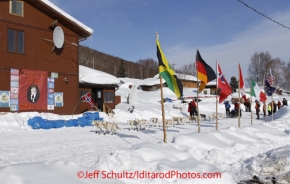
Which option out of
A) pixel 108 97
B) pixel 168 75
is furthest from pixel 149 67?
pixel 168 75

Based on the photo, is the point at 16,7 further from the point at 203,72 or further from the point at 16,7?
the point at 203,72

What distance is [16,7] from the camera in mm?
19500

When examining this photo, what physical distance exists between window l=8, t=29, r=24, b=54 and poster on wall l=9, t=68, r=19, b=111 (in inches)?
54.2

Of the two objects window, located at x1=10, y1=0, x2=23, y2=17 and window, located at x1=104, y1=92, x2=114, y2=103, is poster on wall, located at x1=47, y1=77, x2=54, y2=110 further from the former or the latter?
window, located at x1=104, y1=92, x2=114, y2=103

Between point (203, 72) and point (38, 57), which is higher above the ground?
point (38, 57)

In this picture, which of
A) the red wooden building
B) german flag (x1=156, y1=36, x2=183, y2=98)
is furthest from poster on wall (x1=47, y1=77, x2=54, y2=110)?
german flag (x1=156, y1=36, x2=183, y2=98)

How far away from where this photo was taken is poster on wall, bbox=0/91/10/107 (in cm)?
1822

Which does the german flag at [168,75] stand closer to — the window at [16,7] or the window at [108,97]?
the window at [16,7]

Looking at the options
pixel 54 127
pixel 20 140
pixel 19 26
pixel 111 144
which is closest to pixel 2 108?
pixel 54 127

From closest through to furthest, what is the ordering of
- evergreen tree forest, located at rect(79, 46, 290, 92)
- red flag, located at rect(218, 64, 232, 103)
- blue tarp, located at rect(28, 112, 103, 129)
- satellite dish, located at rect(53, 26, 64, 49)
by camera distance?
red flag, located at rect(218, 64, 232, 103)
blue tarp, located at rect(28, 112, 103, 129)
satellite dish, located at rect(53, 26, 64, 49)
evergreen tree forest, located at rect(79, 46, 290, 92)

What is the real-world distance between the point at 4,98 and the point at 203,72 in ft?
42.1

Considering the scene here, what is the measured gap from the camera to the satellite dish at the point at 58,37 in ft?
68.1

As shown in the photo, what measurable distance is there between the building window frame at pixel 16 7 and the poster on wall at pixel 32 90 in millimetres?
3878

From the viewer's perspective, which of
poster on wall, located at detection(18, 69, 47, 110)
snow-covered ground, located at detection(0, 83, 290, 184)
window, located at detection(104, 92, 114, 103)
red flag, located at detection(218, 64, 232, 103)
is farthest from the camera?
window, located at detection(104, 92, 114, 103)
